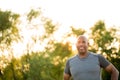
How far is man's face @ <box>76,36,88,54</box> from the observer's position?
5.78 metres

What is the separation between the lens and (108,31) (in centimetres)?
6000

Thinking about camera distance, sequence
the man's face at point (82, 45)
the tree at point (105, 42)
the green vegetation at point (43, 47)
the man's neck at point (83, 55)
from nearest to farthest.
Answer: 1. the man's face at point (82, 45)
2. the man's neck at point (83, 55)
3. the green vegetation at point (43, 47)
4. the tree at point (105, 42)

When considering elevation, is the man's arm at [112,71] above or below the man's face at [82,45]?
below

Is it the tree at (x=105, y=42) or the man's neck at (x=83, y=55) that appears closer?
the man's neck at (x=83, y=55)

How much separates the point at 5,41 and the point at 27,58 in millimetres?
3741

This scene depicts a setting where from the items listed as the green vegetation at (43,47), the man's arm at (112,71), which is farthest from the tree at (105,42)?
the man's arm at (112,71)

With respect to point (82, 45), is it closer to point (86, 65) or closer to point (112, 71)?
point (86, 65)

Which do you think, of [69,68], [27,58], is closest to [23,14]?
[27,58]

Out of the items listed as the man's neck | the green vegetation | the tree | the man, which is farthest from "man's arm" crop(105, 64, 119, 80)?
the tree

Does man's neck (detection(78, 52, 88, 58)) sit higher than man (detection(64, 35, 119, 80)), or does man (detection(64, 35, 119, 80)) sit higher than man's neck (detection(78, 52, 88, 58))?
man's neck (detection(78, 52, 88, 58))

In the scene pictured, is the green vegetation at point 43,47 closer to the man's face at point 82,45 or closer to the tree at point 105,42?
the tree at point 105,42

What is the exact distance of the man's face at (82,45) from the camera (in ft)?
19.0

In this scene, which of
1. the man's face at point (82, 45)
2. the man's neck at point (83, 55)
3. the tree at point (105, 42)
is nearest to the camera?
the man's face at point (82, 45)

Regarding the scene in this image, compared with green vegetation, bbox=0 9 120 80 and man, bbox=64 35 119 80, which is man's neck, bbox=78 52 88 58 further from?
green vegetation, bbox=0 9 120 80
